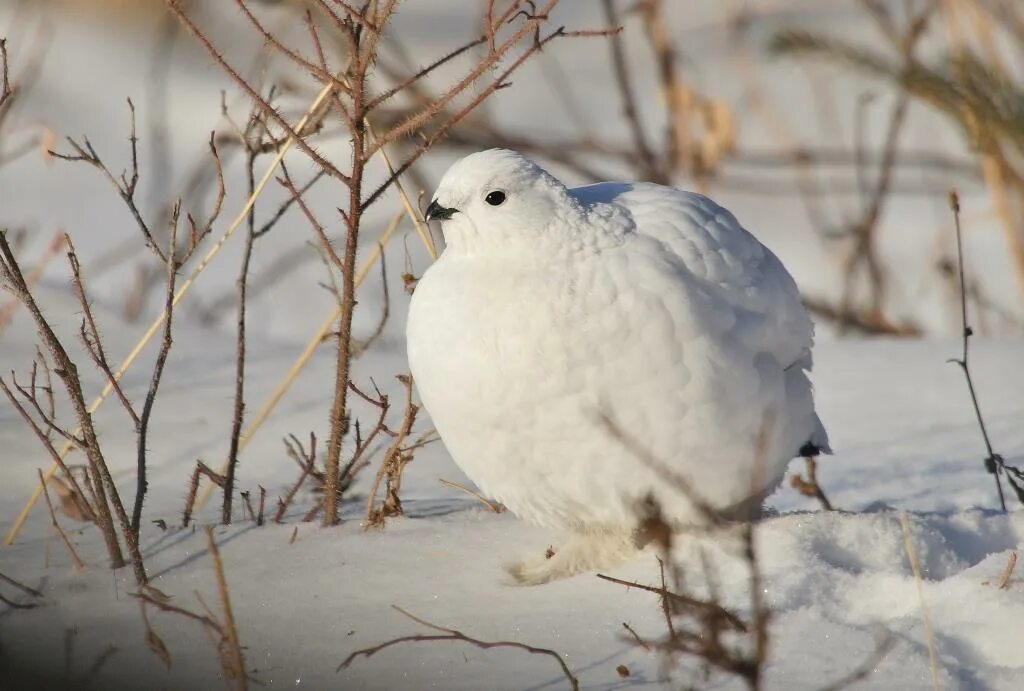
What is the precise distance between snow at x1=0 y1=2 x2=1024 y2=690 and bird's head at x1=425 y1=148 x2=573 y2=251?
0.61 metres

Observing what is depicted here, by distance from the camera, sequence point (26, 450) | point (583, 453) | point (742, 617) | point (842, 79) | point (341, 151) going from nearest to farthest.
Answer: point (742, 617) → point (583, 453) → point (26, 450) → point (341, 151) → point (842, 79)

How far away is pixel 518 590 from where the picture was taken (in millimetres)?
2244

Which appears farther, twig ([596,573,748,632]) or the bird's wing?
the bird's wing

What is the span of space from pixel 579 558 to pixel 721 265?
1.92ft

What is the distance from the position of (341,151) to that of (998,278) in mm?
3710

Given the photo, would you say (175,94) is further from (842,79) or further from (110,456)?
(110,456)

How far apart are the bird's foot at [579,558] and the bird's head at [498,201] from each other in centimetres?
56

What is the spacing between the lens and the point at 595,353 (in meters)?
2.13

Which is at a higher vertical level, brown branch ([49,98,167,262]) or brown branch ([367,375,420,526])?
brown branch ([49,98,167,262])

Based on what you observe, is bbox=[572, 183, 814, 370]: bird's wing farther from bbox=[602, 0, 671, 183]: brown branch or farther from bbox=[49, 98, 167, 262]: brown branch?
bbox=[602, 0, 671, 183]: brown branch

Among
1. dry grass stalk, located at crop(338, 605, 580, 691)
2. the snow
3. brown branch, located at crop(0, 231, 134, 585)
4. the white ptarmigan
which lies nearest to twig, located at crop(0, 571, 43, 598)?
the snow

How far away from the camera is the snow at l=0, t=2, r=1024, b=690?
193 cm

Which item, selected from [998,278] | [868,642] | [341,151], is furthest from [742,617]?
[341,151]

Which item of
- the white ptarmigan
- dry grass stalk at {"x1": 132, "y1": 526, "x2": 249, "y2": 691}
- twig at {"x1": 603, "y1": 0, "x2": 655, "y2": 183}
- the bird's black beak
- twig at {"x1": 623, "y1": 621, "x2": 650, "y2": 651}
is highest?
twig at {"x1": 603, "y1": 0, "x2": 655, "y2": 183}
